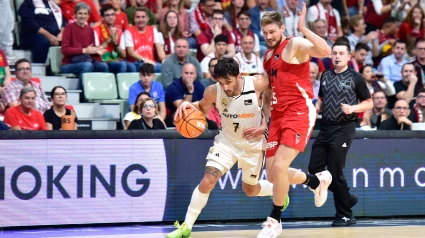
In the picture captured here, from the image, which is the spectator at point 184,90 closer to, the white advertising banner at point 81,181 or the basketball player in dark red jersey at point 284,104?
the white advertising banner at point 81,181

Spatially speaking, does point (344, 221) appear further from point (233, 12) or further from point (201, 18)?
point (233, 12)

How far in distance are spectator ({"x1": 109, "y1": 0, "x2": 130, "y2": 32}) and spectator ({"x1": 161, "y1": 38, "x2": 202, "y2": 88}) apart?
1.31 meters

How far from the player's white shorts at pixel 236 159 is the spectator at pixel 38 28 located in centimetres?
584

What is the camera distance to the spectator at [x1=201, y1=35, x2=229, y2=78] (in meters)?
13.6

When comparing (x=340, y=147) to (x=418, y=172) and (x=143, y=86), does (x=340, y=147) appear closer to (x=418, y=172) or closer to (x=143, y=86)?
(x=418, y=172)

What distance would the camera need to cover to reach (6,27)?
12.9 meters

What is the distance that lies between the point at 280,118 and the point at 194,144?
2133 mm

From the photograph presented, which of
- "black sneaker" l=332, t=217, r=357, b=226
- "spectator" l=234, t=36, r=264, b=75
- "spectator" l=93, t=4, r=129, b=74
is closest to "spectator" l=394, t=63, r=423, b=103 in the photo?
"spectator" l=234, t=36, r=264, b=75

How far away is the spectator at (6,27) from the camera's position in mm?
Answer: 12945

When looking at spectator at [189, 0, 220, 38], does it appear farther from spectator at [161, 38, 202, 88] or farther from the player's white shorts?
the player's white shorts

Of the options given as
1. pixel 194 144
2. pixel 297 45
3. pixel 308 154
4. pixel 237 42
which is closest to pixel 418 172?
pixel 308 154

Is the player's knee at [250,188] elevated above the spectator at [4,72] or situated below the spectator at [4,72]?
below

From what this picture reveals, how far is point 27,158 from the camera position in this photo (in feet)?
31.2

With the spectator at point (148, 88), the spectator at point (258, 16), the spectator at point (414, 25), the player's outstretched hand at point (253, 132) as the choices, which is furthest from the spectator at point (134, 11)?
the player's outstretched hand at point (253, 132)
